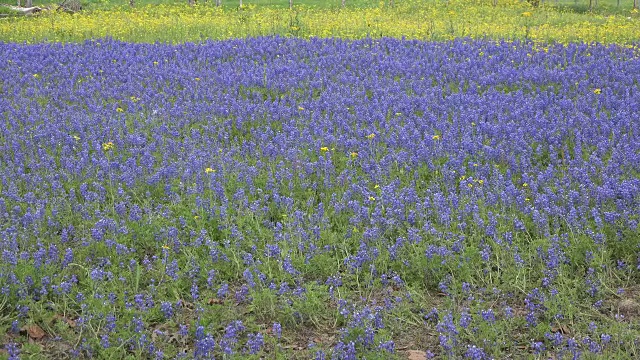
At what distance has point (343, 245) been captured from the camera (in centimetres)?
619

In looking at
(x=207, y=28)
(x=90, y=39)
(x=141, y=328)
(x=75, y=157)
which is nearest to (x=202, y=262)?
(x=141, y=328)

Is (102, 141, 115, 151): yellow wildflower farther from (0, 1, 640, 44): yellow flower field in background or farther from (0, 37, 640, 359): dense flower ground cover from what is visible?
(0, 1, 640, 44): yellow flower field in background

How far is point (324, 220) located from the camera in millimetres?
6496

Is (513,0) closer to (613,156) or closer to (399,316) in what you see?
(613,156)

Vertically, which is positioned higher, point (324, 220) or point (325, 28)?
point (325, 28)

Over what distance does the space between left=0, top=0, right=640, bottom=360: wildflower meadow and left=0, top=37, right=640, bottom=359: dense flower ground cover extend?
0.02 meters

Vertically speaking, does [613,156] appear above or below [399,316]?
above

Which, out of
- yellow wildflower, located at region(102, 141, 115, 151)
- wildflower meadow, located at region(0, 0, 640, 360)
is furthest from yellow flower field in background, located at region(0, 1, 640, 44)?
yellow wildflower, located at region(102, 141, 115, 151)

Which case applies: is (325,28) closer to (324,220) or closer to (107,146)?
(107,146)

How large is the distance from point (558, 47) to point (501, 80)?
3.75 meters

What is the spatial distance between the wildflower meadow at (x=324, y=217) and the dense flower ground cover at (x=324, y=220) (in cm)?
2

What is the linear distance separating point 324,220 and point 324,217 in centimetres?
13

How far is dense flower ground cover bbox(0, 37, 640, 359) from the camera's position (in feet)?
16.8

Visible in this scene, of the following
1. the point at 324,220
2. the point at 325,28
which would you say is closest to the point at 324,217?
the point at 324,220
